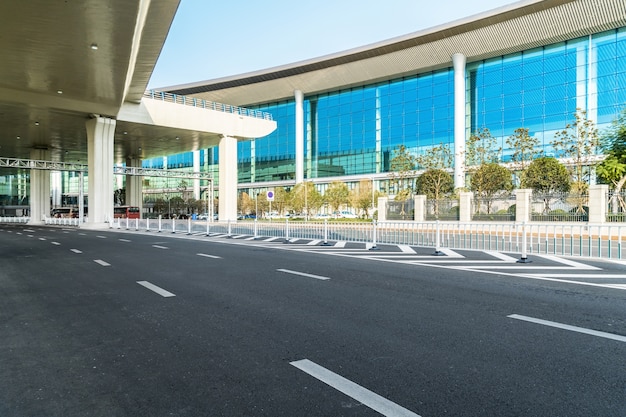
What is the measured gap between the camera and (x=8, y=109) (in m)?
34.7

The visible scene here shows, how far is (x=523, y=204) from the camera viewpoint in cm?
2939

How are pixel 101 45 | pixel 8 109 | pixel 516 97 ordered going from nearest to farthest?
pixel 101 45 < pixel 8 109 < pixel 516 97

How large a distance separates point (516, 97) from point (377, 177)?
21.7m

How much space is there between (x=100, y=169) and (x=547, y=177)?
36871 mm

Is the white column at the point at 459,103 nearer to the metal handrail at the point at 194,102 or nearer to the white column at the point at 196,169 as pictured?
the metal handrail at the point at 194,102

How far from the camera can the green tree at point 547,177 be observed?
34.7 m

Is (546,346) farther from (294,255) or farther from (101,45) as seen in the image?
(101,45)

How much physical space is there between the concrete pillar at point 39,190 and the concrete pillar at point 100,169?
19.6m

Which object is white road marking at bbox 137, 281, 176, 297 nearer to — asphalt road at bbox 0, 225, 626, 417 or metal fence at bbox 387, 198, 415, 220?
asphalt road at bbox 0, 225, 626, 417

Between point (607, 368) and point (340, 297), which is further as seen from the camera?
point (340, 297)

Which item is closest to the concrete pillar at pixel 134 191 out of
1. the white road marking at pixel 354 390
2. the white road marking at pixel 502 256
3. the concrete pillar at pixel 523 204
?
the concrete pillar at pixel 523 204

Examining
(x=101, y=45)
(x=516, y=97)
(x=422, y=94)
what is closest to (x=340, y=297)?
(x=101, y=45)

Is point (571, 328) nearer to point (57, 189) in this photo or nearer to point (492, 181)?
point (492, 181)

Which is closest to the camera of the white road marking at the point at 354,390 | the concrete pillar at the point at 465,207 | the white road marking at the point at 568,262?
the white road marking at the point at 354,390
